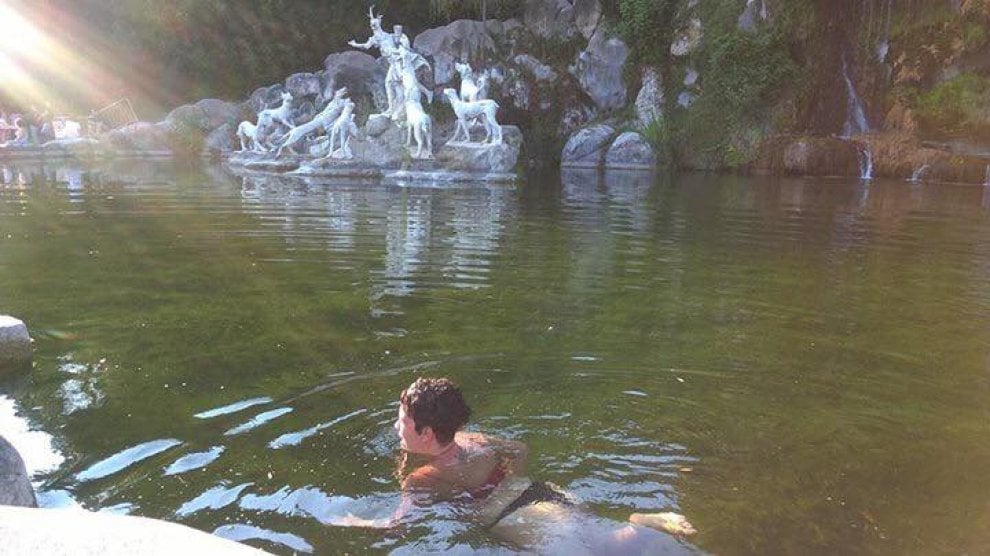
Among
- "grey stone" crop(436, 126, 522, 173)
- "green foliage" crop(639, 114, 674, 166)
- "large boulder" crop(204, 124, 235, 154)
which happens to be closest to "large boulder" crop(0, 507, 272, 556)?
"grey stone" crop(436, 126, 522, 173)

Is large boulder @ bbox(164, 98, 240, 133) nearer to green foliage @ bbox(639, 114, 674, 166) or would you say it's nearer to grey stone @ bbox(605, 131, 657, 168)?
grey stone @ bbox(605, 131, 657, 168)

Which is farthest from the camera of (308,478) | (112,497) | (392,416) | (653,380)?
(653,380)

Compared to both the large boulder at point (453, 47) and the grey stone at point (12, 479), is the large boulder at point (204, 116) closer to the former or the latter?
the large boulder at point (453, 47)

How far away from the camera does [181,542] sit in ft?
5.57

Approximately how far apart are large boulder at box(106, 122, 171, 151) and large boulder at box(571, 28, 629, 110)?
1809 cm

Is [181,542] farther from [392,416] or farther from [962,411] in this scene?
[962,411]

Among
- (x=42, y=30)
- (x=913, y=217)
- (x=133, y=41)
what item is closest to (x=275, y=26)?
(x=133, y=41)

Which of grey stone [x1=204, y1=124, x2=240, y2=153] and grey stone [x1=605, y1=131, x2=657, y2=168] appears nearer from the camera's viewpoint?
grey stone [x1=605, y1=131, x2=657, y2=168]

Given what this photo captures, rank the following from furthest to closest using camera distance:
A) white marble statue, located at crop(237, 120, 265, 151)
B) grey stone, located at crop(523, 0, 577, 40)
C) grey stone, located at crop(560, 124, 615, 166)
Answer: grey stone, located at crop(523, 0, 577, 40), grey stone, located at crop(560, 124, 615, 166), white marble statue, located at crop(237, 120, 265, 151)

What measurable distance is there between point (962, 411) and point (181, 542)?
4.43 metres

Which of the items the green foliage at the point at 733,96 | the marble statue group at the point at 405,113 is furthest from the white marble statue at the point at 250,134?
the green foliage at the point at 733,96

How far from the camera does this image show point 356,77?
34312mm

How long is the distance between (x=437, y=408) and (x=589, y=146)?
93.6 feet

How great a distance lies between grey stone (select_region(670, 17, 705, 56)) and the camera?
100ft
